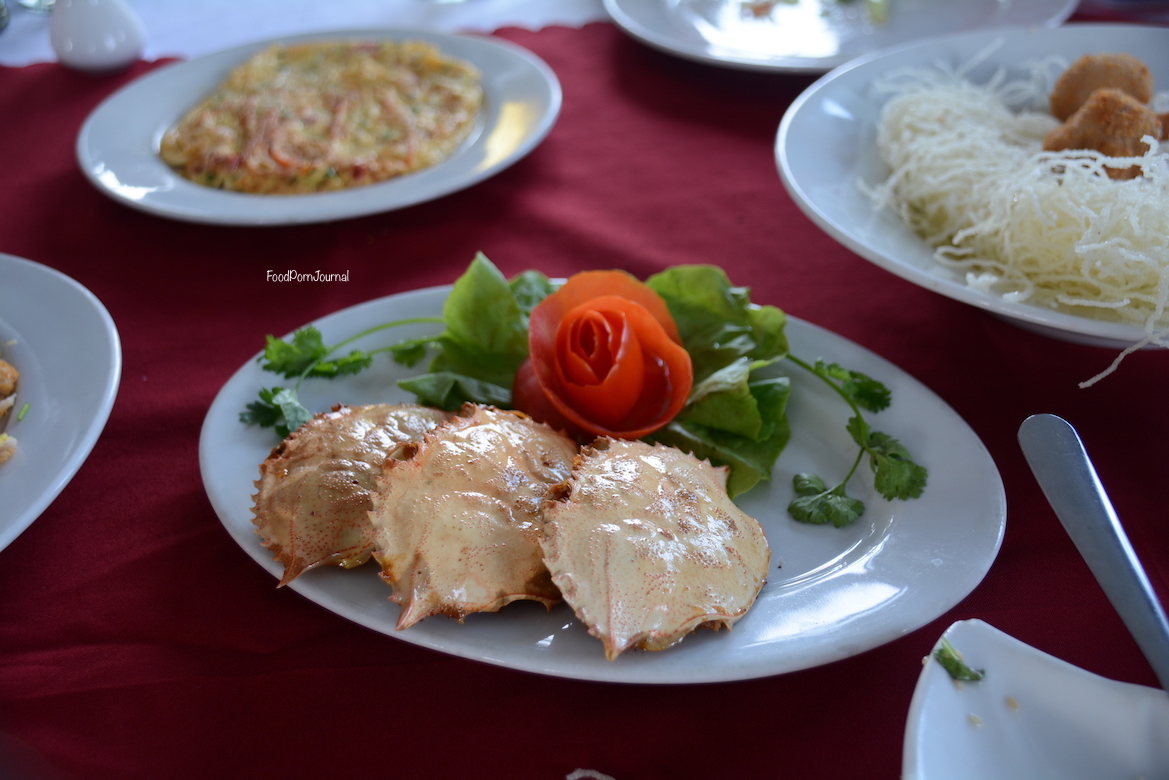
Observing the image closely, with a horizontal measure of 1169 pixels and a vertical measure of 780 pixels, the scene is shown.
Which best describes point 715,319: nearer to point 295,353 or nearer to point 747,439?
point 747,439

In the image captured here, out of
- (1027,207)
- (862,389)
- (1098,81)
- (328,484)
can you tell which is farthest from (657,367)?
(1098,81)

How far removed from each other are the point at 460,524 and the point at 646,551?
262 millimetres

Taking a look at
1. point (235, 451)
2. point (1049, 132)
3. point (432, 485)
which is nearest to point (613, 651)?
point (432, 485)

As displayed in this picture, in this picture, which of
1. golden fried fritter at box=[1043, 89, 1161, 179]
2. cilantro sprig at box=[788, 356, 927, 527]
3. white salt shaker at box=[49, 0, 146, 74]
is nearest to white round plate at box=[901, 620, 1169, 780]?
cilantro sprig at box=[788, 356, 927, 527]

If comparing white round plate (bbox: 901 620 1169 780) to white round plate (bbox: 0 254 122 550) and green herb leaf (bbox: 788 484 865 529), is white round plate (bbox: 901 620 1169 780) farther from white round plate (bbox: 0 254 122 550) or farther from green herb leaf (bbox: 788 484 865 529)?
white round plate (bbox: 0 254 122 550)

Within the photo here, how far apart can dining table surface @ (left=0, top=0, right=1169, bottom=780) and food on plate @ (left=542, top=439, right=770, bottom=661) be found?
149mm

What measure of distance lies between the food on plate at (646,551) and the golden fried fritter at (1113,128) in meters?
1.32

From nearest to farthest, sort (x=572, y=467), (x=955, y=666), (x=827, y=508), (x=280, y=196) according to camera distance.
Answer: (x=955, y=666)
(x=572, y=467)
(x=827, y=508)
(x=280, y=196)

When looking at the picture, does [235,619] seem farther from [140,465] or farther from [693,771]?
[693,771]

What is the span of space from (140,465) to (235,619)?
0.50 m

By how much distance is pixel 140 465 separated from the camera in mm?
1670

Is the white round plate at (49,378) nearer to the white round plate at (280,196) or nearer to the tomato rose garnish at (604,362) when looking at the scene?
the white round plate at (280,196)

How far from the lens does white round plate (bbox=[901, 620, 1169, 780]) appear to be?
966mm

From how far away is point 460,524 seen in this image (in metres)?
1.20
